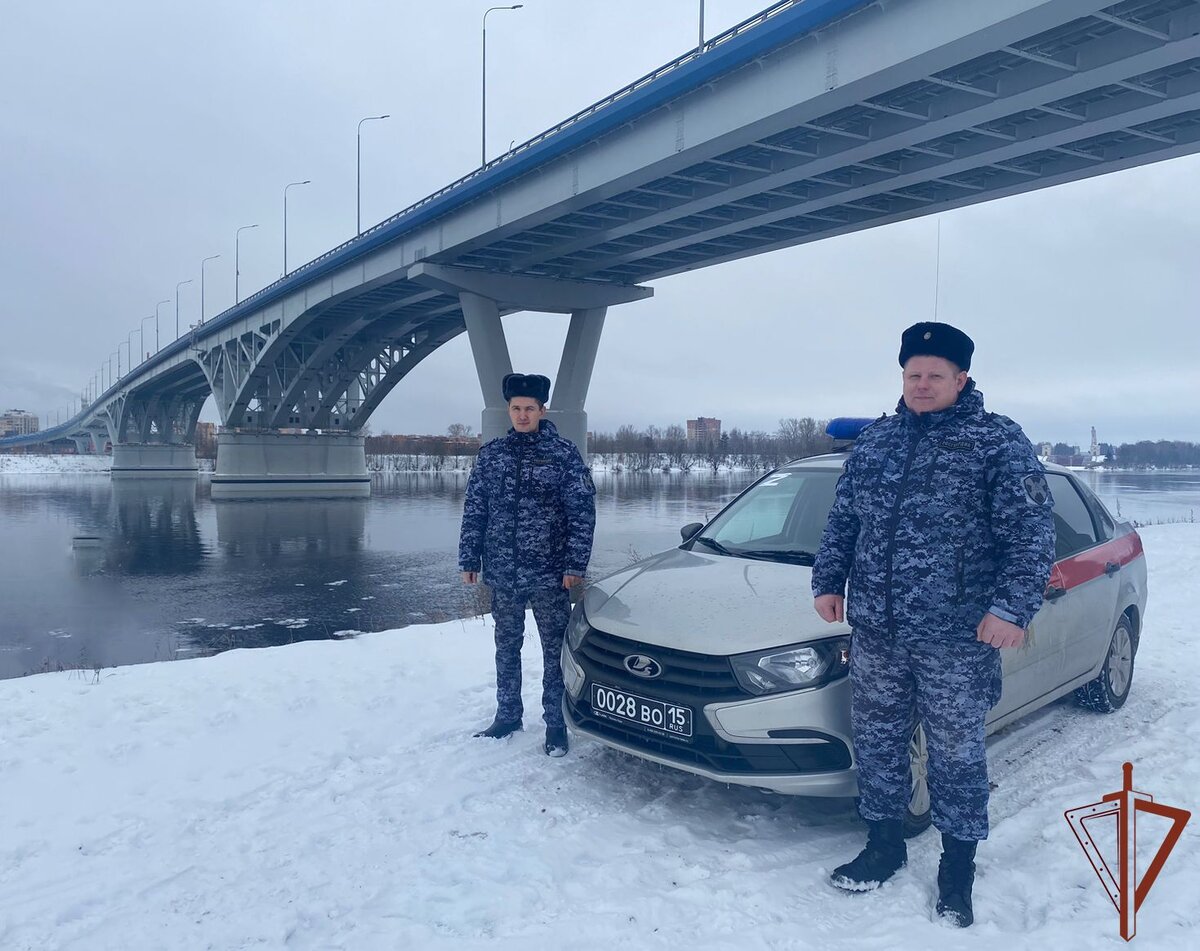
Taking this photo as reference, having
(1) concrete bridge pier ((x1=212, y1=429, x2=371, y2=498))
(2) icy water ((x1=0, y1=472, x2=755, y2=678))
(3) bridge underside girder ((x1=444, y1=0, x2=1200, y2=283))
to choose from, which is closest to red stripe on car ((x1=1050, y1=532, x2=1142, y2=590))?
(3) bridge underside girder ((x1=444, y1=0, x2=1200, y2=283))

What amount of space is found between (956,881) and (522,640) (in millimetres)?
2303

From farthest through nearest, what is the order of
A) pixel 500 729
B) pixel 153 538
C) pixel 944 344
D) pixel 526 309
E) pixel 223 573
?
pixel 526 309, pixel 153 538, pixel 223 573, pixel 500 729, pixel 944 344

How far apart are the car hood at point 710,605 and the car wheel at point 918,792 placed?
533 millimetres

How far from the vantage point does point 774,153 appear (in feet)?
56.7

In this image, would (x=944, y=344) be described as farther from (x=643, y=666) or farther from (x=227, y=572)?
(x=227, y=572)

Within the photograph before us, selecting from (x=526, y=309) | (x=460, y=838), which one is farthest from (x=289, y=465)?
(x=460, y=838)

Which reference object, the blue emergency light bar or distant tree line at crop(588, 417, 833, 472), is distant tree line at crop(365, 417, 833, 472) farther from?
the blue emergency light bar

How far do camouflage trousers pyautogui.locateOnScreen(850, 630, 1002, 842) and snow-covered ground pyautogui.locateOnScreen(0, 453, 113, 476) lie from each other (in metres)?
110

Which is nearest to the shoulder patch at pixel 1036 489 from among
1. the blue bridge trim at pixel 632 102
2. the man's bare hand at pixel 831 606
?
the man's bare hand at pixel 831 606

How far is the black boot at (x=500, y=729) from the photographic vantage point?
14.5 feet

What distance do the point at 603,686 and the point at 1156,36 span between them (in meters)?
13.3

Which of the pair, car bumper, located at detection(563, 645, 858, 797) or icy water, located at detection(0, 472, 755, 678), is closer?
car bumper, located at detection(563, 645, 858, 797)

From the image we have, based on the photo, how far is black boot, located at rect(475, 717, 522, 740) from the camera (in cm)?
441

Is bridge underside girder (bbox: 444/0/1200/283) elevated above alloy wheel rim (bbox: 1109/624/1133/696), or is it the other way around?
bridge underside girder (bbox: 444/0/1200/283)
